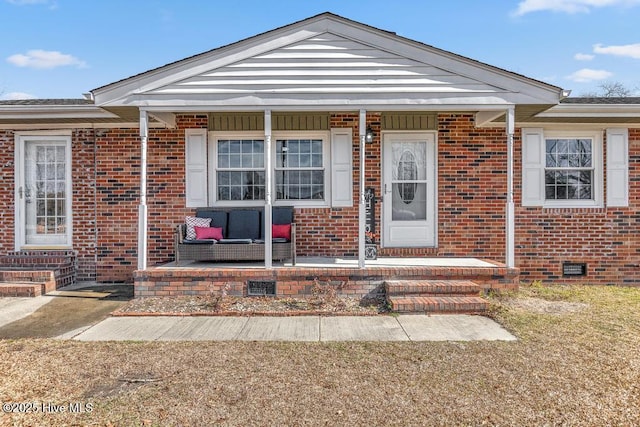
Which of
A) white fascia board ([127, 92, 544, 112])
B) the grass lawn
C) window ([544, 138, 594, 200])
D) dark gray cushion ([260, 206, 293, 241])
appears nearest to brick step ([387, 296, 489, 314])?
the grass lawn

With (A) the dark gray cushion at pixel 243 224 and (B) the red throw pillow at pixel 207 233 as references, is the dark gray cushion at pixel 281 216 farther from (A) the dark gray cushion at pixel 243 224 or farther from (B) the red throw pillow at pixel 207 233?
(B) the red throw pillow at pixel 207 233

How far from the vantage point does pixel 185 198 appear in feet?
24.7

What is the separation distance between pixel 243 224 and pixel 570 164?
610 centimetres

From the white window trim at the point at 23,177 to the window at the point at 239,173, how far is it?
2711mm

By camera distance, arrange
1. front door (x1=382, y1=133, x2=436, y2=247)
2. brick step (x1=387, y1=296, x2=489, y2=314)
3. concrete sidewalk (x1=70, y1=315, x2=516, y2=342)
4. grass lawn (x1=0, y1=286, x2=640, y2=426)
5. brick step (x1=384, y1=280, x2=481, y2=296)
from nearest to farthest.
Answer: grass lawn (x1=0, y1=286, x2=640, y2=426)
concrete sidewalk (x1=70, y1=315, x2=516, y2=342)
brick step (x1=387, y1=296, x2=489, y2=314)
brick step (x1=384, y1=280, x2=481, y2=296)
front door (x1=382, y1=133, x2=436, y2=247)

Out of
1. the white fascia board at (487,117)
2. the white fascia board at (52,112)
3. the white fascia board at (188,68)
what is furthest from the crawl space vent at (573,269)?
the white fascia board at (52,112)

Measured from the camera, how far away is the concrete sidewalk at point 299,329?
14.5 feet

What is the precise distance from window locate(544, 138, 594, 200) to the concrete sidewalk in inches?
159

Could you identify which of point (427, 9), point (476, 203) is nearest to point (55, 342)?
point (476, 203)

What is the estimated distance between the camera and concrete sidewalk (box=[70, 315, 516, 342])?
4406mm

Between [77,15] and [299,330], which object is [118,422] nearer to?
[299,330]

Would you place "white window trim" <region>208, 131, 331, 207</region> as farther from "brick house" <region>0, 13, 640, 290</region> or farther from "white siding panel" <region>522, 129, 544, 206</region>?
"white siding panel" <region>522, 129, 544, 206</region>

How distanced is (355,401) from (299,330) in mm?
1791

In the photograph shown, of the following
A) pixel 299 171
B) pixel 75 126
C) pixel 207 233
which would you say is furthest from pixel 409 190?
pixel 75 126
